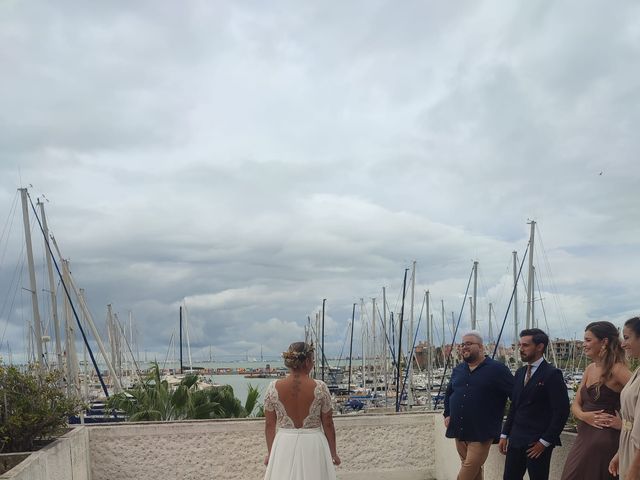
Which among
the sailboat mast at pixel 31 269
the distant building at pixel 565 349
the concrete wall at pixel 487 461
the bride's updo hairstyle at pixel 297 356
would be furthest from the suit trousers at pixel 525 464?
the distant building at pixel 565 349

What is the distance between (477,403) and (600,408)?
1.54 m

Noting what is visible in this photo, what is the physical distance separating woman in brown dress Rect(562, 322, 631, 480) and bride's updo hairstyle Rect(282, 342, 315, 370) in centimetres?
213

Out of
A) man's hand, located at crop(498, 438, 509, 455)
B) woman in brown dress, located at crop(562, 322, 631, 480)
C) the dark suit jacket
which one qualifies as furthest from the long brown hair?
man's hand, located at crop(498, 438, 509, 455)

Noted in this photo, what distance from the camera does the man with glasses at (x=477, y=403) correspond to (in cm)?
638

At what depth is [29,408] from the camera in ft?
22.9

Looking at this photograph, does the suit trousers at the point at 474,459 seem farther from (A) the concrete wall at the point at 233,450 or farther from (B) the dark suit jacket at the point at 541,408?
(A) the concrete wall at the point at 233,450

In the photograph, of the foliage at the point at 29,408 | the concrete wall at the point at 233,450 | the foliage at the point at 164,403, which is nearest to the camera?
the foliage at the point at 29,408

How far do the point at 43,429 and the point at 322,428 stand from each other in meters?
3.15

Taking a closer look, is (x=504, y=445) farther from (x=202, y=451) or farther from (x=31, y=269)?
(x=31, y=269)

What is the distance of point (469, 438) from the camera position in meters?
6.42

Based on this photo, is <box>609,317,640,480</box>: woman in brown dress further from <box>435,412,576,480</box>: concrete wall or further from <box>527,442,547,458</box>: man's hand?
<box>435,412,576,480</box>: concrete wall

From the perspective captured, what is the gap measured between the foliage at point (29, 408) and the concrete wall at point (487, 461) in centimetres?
445

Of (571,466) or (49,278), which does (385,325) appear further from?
(571,466)

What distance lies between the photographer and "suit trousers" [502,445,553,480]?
572 cm
